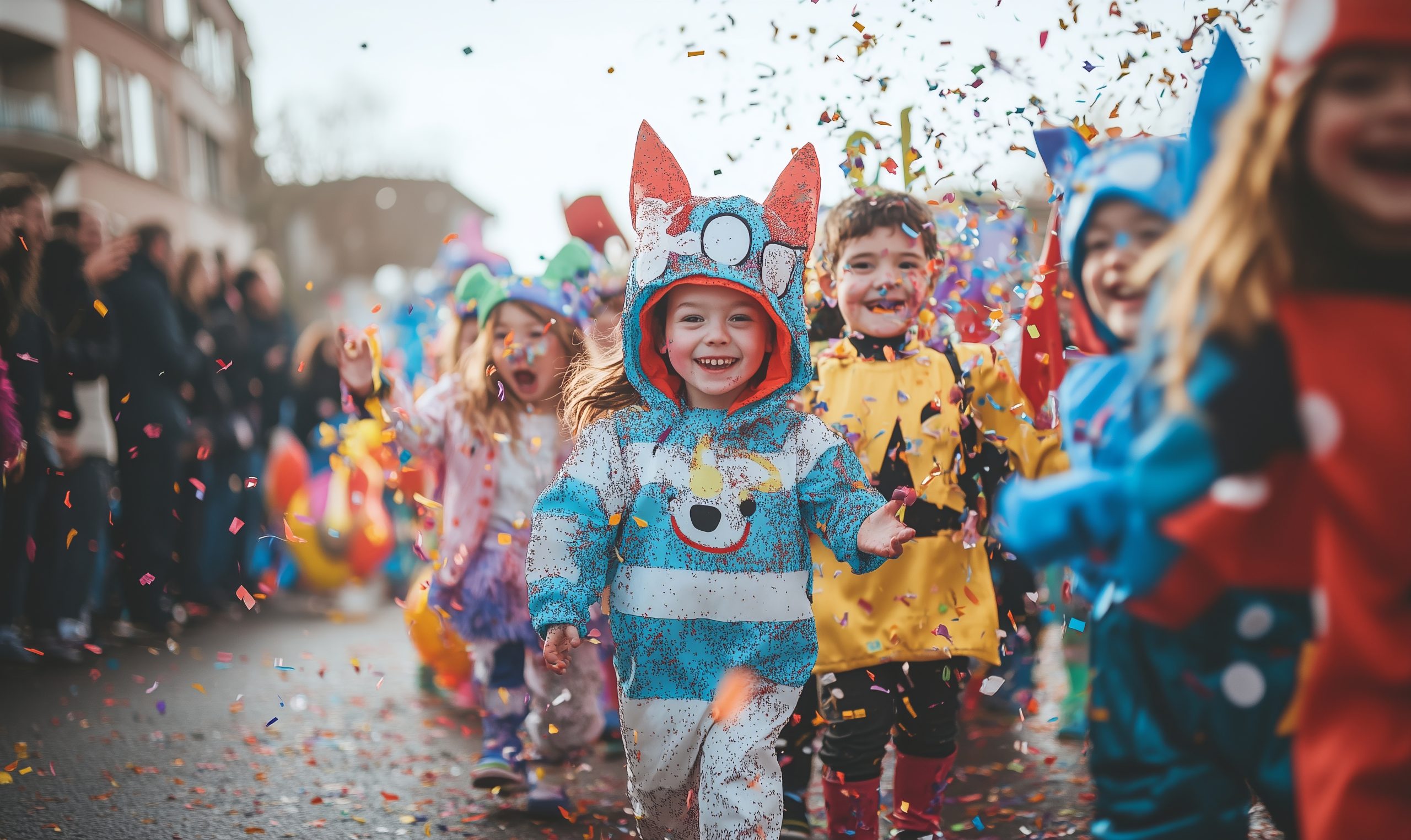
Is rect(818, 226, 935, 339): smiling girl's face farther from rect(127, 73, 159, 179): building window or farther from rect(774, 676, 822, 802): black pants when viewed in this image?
rect(127, 73, 159, 179): building window

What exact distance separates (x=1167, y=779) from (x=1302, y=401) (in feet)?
2.96

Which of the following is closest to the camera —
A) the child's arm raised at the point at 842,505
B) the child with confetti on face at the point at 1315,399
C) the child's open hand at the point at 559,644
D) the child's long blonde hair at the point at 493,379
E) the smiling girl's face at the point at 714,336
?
the child with confetti on face at the point at 1315,399

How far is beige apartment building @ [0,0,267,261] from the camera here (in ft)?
65.8

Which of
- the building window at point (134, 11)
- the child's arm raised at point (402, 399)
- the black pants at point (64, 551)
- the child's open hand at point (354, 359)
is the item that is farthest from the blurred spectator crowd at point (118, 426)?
the building window at point (134, 11)

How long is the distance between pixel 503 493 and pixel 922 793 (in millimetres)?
2021

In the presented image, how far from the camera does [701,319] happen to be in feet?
10.1

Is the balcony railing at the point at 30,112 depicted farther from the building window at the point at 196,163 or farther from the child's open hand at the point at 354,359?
the child's open hand at the point at 354,359

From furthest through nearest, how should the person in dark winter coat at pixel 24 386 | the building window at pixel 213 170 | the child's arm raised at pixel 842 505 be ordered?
the building window at pixel 213 170, the person in dark winter coat at pixel 24 386, the child's arm raised at pixel 842 505

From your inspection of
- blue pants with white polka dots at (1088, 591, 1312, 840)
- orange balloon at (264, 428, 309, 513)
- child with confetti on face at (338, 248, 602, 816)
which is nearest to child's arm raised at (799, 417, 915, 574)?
blue pants with white polka dots at (1088, 591, 1312, 840)

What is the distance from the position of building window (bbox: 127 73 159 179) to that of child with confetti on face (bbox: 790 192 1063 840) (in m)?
24.1

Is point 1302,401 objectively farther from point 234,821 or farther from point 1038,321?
point 234,821

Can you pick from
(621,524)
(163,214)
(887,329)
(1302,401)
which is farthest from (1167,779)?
(163,214)

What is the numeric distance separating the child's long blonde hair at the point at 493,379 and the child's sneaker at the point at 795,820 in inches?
71.8

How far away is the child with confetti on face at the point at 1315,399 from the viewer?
150 cm
